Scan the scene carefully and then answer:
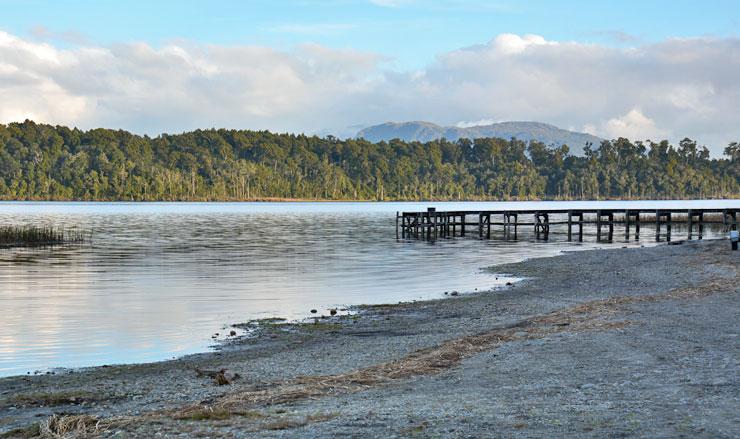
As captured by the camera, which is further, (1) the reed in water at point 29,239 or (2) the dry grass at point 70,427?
(1) the reed in water at point 29,239

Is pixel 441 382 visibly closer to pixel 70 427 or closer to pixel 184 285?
pixel 70 427

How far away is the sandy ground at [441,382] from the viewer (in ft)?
29.2

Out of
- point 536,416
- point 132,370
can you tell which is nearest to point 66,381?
point 132,370

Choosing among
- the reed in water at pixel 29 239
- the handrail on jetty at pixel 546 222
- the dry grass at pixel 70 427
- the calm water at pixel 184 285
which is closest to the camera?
the dry grass at pixel 70 427

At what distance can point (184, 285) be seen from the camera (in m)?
30.8

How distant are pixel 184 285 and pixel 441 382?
21.1m

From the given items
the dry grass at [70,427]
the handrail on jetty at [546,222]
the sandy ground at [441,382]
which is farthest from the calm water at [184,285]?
the handrail on jetty at [546,222]

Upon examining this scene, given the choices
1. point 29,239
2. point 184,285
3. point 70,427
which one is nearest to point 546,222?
point 29,239

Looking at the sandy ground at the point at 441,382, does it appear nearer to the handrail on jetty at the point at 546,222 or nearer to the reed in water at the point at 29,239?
the reed in water at the point at 29,239

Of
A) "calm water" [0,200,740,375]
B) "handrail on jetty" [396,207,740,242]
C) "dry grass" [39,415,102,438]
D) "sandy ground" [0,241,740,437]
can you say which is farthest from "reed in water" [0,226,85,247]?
"dry grass" [39,415,102,438]

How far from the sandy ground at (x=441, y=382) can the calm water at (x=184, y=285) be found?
8.47ft

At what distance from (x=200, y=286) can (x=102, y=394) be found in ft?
60.6

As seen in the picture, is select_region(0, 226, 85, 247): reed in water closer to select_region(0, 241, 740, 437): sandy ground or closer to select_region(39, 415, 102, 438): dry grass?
select_region(0, 241, 740, 437): sandy ground

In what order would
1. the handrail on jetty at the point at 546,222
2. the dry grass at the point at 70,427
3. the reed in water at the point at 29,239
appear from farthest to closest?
the handrail on jetty at the point at 546,222 < the reed in water at the point at 29,239 < the dry grass at the point at 70,427
